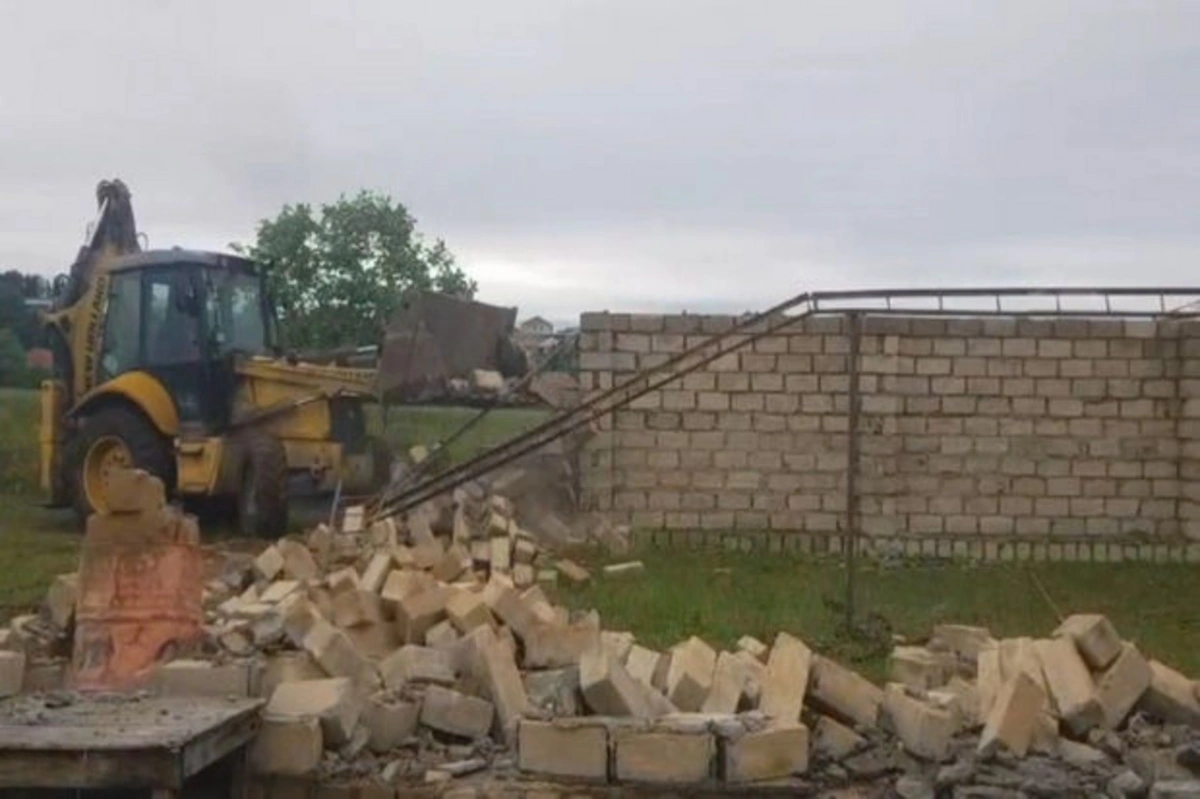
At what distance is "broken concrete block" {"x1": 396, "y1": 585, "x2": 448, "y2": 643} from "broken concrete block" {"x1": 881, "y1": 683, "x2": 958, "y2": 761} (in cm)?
205

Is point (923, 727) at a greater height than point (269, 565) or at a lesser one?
lesser

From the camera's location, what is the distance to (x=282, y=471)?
512 inches

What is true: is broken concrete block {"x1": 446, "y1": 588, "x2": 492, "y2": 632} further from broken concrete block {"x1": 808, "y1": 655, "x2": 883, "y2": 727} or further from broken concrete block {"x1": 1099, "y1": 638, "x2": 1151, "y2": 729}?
broken concrete block {"x1": 1099, "y1": 638, "x2": 1151, "y2": 729}

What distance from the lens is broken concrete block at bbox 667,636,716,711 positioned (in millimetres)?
5988

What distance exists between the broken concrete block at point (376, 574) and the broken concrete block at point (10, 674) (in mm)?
1613

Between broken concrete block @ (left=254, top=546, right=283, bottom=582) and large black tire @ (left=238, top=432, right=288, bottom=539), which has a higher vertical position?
large black tire @ (left=238, top=432, right=288, bottom=539)

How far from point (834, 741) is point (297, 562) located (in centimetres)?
402

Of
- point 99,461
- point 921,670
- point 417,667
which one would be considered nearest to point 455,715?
point 417,667

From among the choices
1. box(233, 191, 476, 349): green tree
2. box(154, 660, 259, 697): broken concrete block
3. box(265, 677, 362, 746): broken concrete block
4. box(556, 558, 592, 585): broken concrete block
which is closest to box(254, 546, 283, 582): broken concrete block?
box(556, 558, 592, 585): broken concrete block

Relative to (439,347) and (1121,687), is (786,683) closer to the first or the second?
(1121,687)

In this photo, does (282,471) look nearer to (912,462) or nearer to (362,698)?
(912,462)

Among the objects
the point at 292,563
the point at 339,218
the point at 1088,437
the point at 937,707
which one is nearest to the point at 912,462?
the point at 1088,437

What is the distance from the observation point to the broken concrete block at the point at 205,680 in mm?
5805

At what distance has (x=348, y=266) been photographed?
29.8 m
